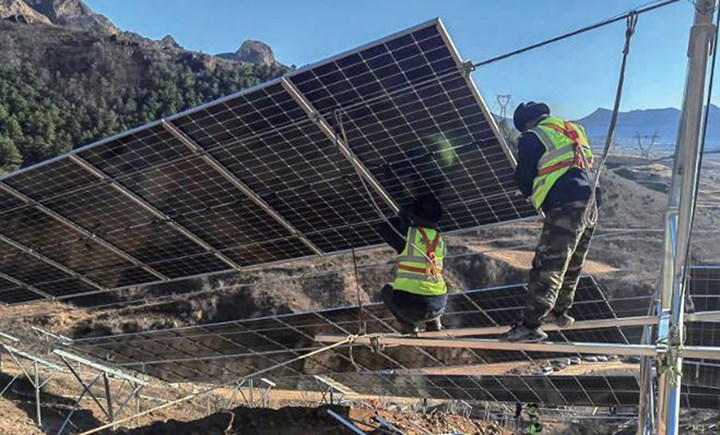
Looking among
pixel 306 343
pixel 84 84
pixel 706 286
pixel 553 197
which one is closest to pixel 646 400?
pixel 553 197

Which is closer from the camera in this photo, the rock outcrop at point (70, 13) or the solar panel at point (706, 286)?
the solar panel at point (706, 286)

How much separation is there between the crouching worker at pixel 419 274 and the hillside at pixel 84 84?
5597 cm

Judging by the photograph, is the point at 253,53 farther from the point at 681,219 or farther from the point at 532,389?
the point at 681,219

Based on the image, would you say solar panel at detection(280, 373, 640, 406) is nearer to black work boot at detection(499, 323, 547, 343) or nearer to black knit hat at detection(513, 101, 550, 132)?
black work boot at detection(499, 323, 547, 343)

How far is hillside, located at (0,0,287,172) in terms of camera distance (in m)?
64.6

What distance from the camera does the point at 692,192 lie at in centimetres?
698

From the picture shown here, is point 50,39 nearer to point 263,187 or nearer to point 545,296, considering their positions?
point 263,187

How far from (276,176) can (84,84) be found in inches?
3393

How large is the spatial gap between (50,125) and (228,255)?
56.2 m

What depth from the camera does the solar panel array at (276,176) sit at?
10867 millimetres

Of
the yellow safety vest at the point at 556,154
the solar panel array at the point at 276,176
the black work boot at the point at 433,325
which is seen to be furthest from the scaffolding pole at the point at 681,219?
the solar panel array at the point at 276,176

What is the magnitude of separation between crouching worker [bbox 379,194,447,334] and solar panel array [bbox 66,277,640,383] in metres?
4.34

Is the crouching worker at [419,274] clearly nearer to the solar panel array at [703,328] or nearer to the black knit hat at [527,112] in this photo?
the black knit hat at [527,112]

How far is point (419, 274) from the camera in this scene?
8.92m
